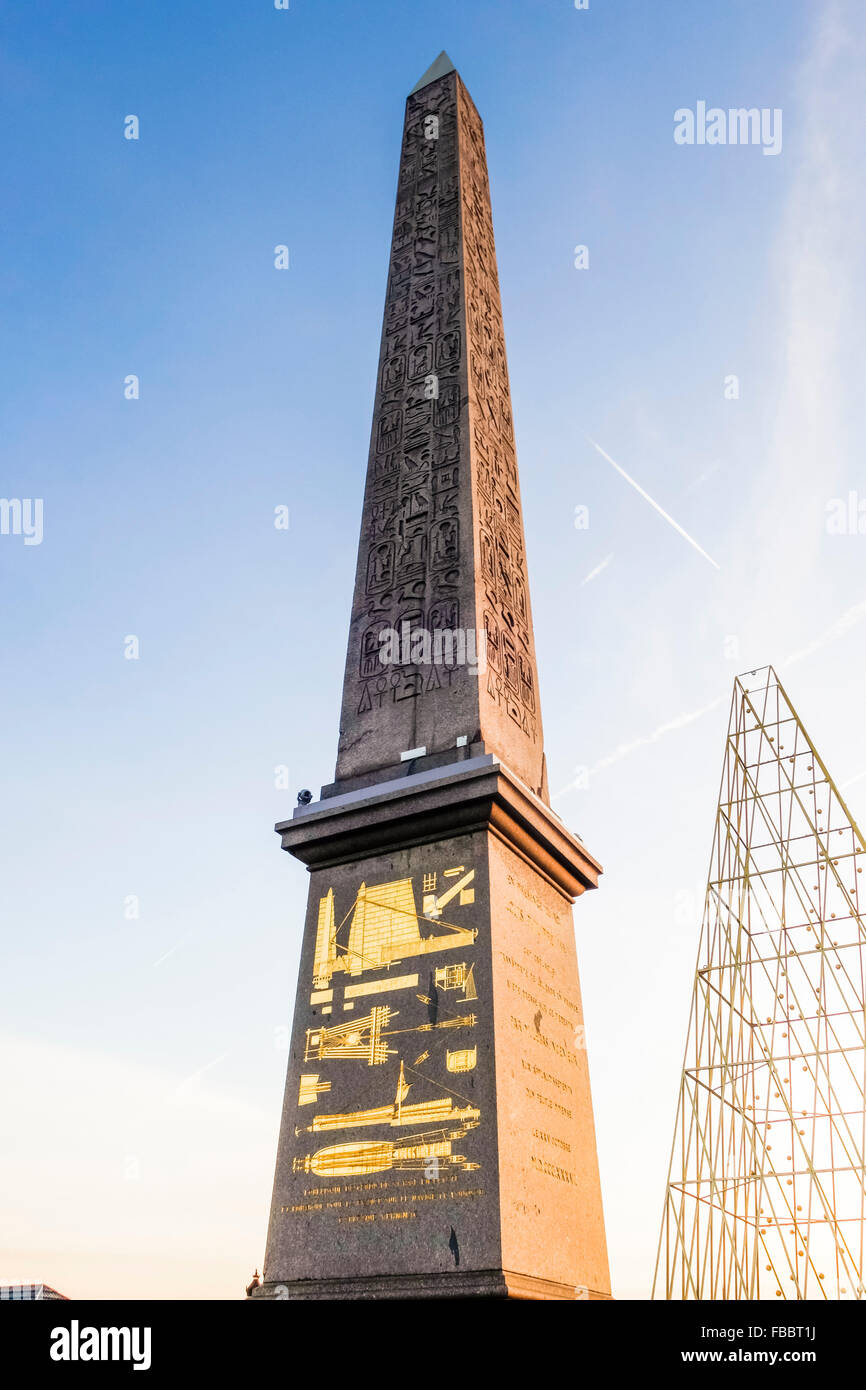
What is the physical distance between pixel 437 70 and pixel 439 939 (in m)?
10.3

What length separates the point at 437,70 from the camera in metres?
12.6

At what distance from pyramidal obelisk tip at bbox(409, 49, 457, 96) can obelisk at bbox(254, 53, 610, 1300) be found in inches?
186

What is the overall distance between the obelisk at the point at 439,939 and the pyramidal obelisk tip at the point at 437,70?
15.5 ft

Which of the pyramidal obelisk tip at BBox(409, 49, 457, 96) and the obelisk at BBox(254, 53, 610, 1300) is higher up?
the pyramidal obelisk tip at BBox(409, 49, 457, 96)

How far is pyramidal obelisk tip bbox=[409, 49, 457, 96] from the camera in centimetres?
1251

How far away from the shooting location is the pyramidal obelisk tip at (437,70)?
1251cm

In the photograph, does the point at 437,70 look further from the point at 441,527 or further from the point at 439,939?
the point at 439,939

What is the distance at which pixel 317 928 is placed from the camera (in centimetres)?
704

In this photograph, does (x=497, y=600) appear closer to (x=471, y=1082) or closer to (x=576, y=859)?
(x=576, y=859)

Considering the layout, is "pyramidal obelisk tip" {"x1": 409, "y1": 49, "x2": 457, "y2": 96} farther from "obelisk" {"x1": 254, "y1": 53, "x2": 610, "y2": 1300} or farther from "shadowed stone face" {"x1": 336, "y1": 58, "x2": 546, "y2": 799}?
"obelisk" {"x1": 254, "y1": 53, "x2": 610, "y2": 1300}

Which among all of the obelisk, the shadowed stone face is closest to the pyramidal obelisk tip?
the shadowed stone face

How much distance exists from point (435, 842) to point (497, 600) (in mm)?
2262

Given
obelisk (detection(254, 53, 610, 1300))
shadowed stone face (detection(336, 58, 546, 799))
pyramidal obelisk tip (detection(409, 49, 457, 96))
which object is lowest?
obelisk (detection(254, 53, 610, 1300))
